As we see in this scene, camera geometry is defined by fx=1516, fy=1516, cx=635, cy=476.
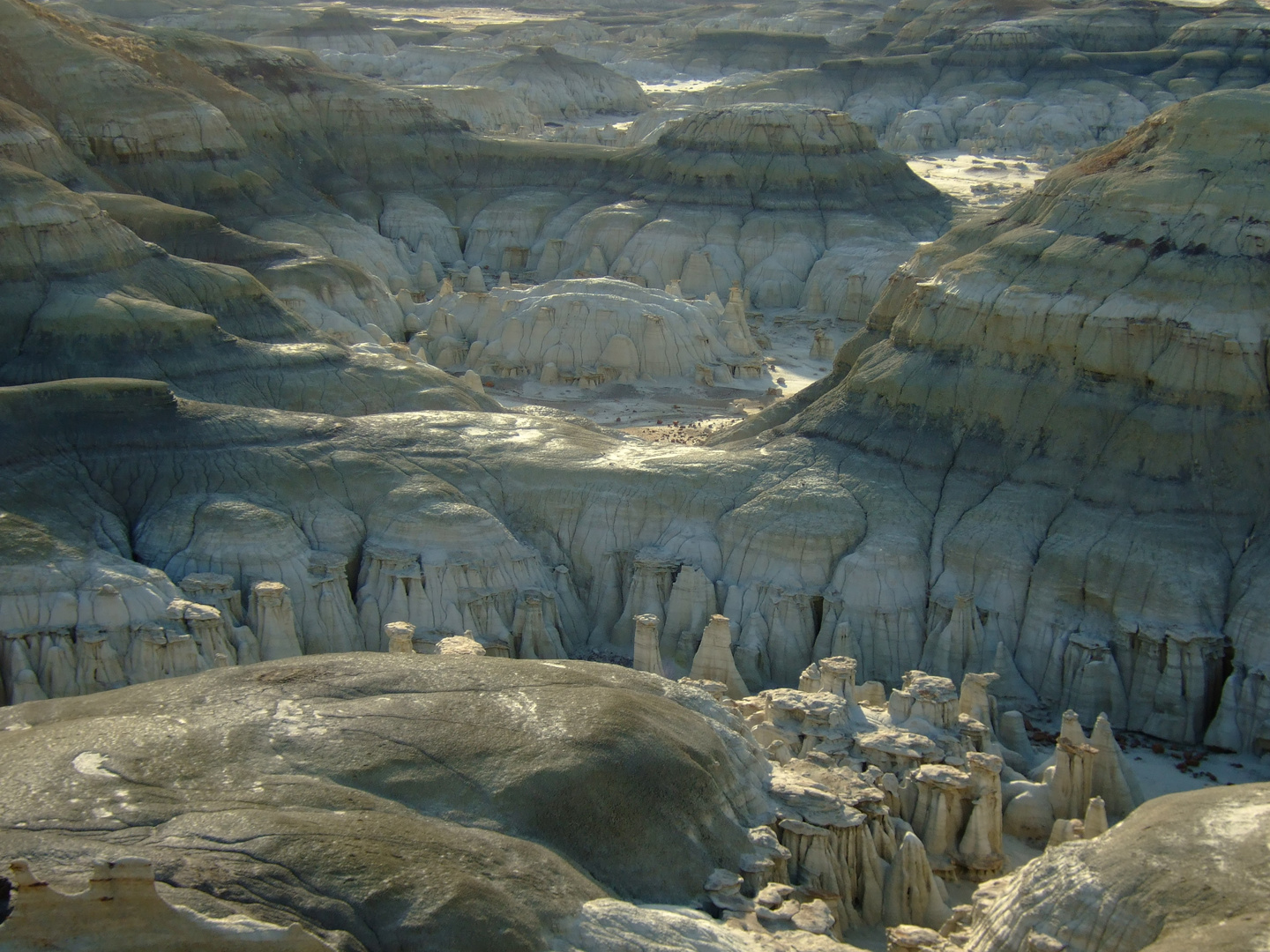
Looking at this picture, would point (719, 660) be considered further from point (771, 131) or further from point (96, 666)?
point (771, 131)

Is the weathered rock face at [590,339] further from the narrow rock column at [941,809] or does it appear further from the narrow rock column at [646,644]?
the narrow rock column at [941,809]

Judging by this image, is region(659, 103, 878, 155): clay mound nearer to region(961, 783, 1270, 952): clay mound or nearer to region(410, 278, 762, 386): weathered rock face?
region(410, 278, 762, 386): weathered rock face

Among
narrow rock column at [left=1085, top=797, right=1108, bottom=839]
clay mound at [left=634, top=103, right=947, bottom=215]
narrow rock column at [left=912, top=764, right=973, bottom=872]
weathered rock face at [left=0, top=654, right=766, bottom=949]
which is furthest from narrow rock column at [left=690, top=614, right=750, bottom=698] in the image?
clay mound at [left=634, top=103, right=947, bottom=215]

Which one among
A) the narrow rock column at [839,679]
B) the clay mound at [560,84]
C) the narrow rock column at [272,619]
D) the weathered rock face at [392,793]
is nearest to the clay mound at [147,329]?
the narrow rock column at [272,619]

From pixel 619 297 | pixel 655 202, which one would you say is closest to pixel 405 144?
pixel 655 202

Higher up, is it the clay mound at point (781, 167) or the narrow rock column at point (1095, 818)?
the clay mound at point (781, 167)

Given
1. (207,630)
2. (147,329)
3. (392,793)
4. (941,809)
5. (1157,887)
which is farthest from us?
(147,329)

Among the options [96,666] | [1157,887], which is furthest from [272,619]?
[1157,887]

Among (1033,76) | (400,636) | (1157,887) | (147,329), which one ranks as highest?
(1033,76)
